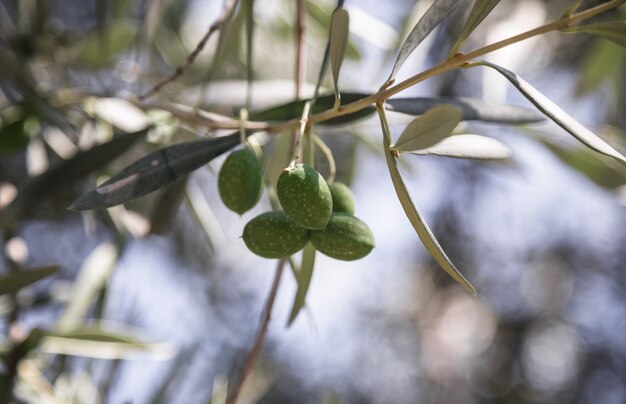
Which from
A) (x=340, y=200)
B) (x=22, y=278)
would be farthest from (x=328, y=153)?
(x=22, y=278)

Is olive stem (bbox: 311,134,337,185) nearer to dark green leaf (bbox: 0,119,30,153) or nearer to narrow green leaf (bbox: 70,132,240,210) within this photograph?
narrow green leaf (bbox: 70,132,240,210)

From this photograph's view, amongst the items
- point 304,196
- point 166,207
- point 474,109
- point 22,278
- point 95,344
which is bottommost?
point 95,344

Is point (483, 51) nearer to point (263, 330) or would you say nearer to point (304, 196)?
point (304, 196)

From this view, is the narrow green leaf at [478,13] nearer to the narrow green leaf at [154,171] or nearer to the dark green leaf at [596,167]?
the narrow green leaf at [154,171]

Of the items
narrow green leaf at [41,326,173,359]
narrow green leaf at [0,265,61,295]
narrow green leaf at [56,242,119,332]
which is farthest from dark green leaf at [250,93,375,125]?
narrow green leaf at [56,242,119,332]

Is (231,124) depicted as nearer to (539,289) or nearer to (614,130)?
(614,130)

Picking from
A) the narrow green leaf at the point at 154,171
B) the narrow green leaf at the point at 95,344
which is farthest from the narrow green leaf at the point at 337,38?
the narrow green leaf at the point at 95,344

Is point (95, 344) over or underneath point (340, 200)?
underneath
